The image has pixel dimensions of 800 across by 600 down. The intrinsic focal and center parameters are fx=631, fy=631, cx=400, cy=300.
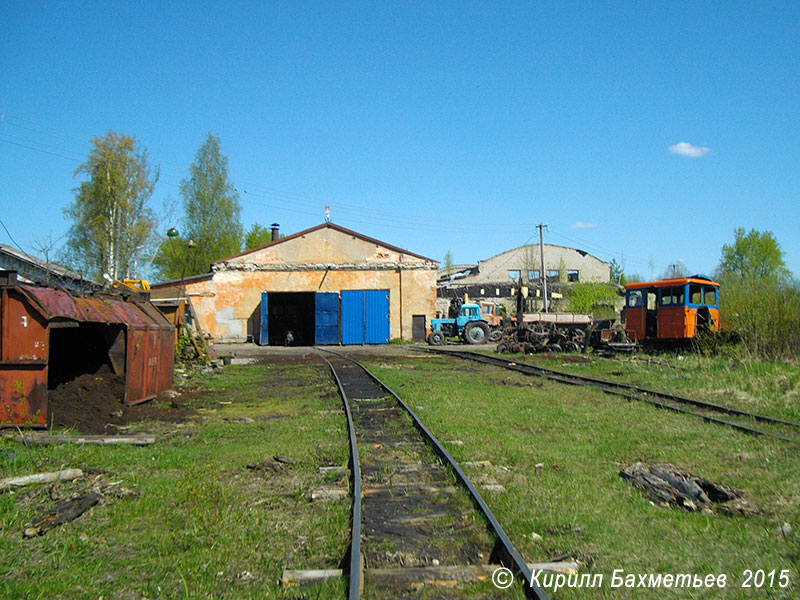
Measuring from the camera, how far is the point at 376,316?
118 feet

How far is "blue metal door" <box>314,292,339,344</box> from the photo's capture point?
35531mm

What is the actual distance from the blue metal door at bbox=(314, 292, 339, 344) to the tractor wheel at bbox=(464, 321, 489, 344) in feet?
24.5

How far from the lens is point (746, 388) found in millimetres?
12688

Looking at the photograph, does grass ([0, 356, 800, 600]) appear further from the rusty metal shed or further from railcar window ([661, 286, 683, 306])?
railcar window ([661, 286, 683, 306])

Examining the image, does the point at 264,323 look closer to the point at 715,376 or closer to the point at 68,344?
the point at 68,344

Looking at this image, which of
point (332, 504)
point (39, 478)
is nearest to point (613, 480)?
point (332, 504)

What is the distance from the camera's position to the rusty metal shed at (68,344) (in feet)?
A: 26.9

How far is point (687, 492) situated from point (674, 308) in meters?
16.9

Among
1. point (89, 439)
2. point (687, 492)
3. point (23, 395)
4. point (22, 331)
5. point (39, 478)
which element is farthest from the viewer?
point (22, 331)

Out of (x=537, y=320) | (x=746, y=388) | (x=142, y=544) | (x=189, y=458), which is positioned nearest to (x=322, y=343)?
(x=537, y=320)

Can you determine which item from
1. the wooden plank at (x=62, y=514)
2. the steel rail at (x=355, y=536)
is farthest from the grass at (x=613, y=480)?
the wooden plank at (x=62, y=514)

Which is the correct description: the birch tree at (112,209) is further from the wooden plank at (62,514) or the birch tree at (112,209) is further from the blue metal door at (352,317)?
the wooden plank at (62,514)

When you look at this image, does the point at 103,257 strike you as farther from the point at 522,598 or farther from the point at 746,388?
the point at 522,598

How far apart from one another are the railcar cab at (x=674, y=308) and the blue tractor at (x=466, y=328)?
11.0 m
